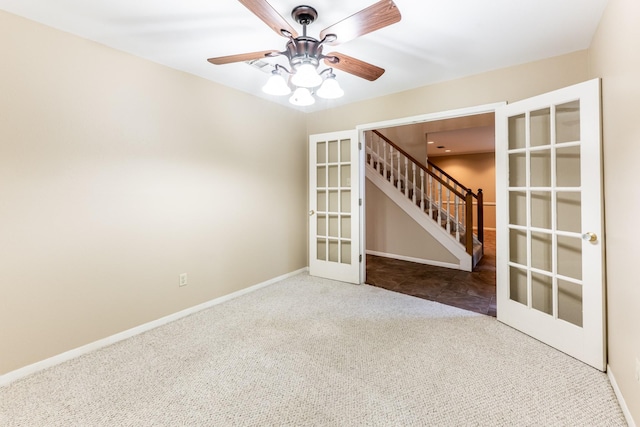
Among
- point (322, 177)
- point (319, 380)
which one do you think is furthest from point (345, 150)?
point (319, 380)

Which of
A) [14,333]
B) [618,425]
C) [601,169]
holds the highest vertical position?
[601,169]

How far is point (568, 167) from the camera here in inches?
85.0

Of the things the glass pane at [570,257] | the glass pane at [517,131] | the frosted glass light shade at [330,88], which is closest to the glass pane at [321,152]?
the frosted glass light shade at [330,88]

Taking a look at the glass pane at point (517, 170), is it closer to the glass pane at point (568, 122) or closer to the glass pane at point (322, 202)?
the glass pane at point (568, 122)

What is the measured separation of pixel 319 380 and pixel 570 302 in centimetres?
197

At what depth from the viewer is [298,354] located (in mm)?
2090

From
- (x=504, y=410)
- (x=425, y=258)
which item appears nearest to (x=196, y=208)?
(x=504, y=410)

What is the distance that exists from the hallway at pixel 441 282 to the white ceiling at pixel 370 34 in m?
2.42

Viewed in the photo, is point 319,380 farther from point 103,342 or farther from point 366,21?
point 366,21

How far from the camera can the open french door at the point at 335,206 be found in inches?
144

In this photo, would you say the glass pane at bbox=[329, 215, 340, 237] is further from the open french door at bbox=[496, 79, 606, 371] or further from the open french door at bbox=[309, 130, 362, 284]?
the open french door at bbox=[496, 79, 606, 371]

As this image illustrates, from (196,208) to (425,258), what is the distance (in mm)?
3799

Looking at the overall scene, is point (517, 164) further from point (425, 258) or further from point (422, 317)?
point (425, 258)

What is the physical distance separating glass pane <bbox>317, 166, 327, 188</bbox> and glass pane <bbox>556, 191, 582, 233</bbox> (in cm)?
253
